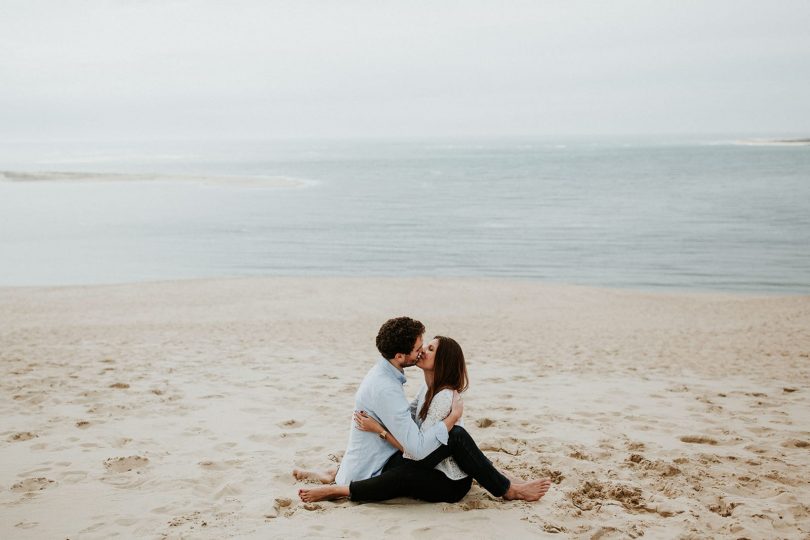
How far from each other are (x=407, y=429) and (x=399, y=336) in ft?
2.18

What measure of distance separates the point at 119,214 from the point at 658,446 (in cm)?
3631

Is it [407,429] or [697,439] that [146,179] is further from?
[407,429]

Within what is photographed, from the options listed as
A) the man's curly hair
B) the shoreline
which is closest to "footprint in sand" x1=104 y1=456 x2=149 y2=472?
the man's curly hair

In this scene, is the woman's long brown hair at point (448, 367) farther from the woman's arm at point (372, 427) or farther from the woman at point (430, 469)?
the woman's arm at point (372, 427)

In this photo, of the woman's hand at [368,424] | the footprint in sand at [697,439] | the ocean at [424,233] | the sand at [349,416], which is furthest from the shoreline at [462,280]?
the woman's hand at [368,424]

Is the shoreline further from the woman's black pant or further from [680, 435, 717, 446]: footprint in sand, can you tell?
the woman's black pant

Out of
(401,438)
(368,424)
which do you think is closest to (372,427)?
(368,424)

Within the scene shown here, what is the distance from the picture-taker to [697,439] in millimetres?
6078

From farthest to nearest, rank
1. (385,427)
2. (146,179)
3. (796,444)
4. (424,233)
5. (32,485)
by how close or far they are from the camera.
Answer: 1. (146,179)
2. (424,233)
3. (796,444)
4. (32,485)
5. (385,427)

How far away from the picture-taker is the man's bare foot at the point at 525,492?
4.77m

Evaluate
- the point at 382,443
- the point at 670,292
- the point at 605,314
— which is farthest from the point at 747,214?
the point at 382,443

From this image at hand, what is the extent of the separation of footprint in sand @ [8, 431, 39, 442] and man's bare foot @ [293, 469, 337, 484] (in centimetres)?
275

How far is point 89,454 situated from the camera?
5766mm

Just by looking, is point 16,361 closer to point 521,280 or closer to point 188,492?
point 188,492
